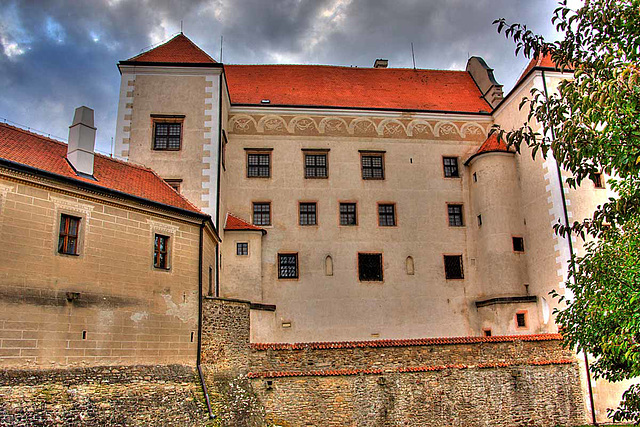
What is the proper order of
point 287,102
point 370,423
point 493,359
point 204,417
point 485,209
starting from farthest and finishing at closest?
point 287,102 < point 485,209 < point 493,359 < point 370,423 < point 204,417

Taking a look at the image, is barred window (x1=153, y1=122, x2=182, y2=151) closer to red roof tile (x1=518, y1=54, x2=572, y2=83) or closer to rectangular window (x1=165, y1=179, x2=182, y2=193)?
rectangular window (x1=165, y1=179, x2=182, y2=193)

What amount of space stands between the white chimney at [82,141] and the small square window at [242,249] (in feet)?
24.6

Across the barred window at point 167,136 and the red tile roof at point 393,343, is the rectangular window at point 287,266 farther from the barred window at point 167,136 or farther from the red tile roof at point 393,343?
the barred window at point 167,136

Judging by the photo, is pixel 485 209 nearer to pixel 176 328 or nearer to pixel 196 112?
pixel 196 112

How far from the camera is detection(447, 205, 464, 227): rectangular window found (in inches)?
918

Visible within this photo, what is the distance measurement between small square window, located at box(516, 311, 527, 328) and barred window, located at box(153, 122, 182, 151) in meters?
14.4

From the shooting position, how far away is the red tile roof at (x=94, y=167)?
12500mm

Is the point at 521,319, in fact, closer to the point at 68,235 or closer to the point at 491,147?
the point at 491,147

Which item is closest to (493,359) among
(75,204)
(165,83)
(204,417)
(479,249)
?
(479,249)

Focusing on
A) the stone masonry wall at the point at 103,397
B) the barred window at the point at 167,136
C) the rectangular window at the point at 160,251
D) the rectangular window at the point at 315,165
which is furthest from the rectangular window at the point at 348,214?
the stone masonry wall at the point at 103,397

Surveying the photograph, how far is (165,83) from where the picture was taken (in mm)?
21062

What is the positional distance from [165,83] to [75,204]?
9.57m

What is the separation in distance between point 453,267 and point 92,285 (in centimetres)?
1475

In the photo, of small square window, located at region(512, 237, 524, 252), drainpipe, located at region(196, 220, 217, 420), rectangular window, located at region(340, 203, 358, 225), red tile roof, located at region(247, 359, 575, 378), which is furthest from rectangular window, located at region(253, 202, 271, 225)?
small square window, located at region(512, 237, 524, 252)
